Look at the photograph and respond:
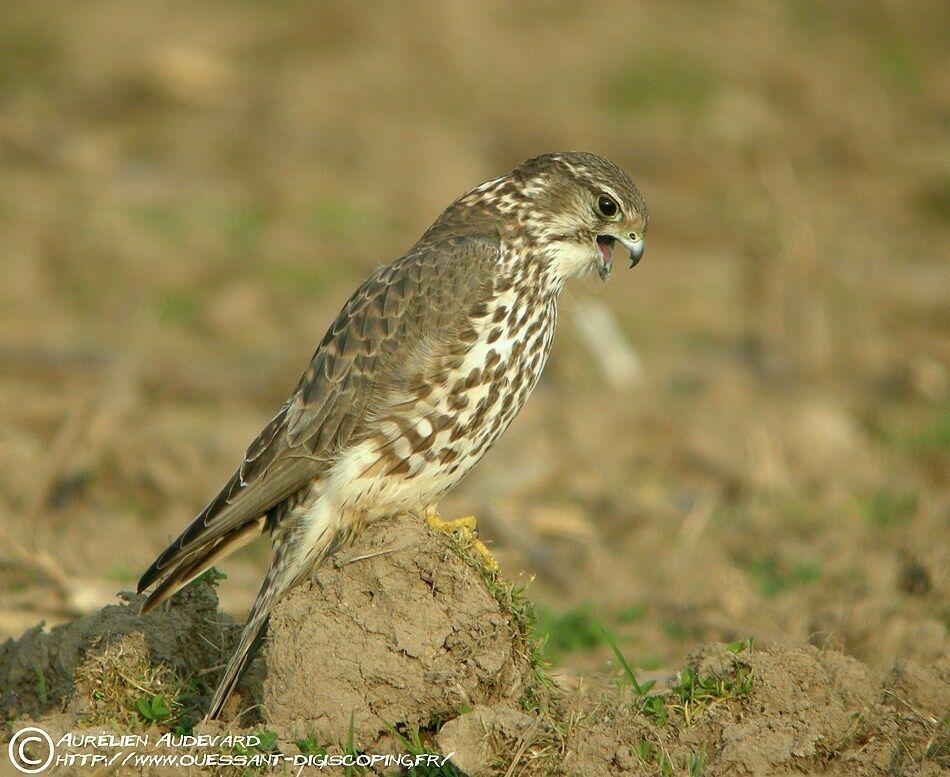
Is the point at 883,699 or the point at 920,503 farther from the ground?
the point at 883,699

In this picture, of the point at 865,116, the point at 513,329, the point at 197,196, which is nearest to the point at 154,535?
the point at 513,329

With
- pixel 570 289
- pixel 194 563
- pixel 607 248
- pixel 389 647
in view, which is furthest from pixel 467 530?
pixel 570 289

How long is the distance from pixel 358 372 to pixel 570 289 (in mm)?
4700

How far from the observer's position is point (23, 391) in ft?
32.3

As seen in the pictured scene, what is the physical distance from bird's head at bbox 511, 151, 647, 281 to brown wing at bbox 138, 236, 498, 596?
→ 9.7 inches

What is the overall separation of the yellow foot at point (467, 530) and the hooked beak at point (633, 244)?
126cm

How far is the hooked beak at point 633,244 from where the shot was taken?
5.45m

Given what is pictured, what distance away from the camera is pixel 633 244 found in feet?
17.9

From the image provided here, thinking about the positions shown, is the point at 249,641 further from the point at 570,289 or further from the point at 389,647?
the point at 570,289

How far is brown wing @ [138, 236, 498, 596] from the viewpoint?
16.4ft

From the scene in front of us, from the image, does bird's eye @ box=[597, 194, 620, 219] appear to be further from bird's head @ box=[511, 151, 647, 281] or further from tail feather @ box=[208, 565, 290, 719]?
tail feather @ box=[208, 565, 290, 719]

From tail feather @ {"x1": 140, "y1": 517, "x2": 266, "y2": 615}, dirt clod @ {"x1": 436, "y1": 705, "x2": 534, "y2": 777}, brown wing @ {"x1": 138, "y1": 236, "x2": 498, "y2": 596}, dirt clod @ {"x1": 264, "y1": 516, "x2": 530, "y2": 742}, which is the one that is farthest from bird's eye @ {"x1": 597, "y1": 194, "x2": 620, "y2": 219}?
dirt clod @ {"x1": 436, "y1": 705, "x2": 534, "y2": 777}

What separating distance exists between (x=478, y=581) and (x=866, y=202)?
11085 millimetres

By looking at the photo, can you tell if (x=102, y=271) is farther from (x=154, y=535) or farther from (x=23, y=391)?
(x=154, y=535)
